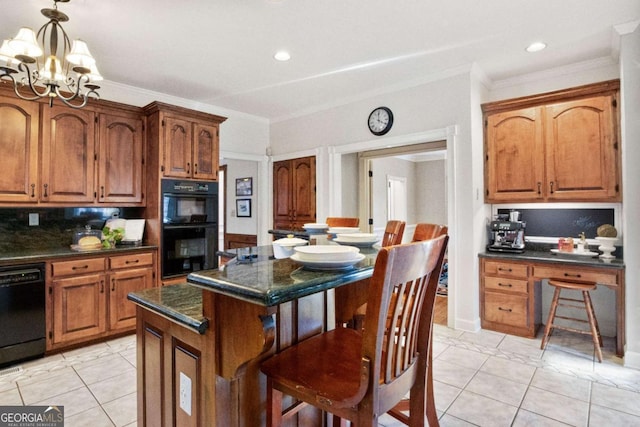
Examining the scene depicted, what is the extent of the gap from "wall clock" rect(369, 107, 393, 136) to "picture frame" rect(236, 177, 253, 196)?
2.57 m

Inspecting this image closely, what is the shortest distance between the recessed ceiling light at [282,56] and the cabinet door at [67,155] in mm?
1938

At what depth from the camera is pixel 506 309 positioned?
3.39 m

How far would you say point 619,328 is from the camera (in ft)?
9.41

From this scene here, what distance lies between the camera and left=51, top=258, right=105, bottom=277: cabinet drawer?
296 centimetres

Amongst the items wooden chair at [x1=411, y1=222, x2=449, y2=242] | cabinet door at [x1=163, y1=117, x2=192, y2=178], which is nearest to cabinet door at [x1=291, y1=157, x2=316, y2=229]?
cabinet door at [x1=163, y1=117, x2=192, y2=178]

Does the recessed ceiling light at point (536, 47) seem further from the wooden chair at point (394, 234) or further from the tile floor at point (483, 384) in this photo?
the tile floor at point (483, 384)

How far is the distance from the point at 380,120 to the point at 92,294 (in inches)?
139

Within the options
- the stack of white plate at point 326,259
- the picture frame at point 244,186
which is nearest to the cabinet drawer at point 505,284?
the stack of white plate at point 326,259

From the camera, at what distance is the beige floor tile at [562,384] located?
7.63 feet

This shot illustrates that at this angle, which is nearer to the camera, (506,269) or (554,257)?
(554,257)

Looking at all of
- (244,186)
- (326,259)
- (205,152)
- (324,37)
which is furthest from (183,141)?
(326,259)

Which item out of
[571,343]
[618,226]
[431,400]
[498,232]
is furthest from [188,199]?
[618,226]

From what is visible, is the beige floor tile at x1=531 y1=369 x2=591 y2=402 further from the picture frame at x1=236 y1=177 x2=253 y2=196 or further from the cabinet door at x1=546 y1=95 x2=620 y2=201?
the picture frame at x1=236 y1=177 x2=253 y2=196

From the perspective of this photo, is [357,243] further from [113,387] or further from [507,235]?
[507,235]
